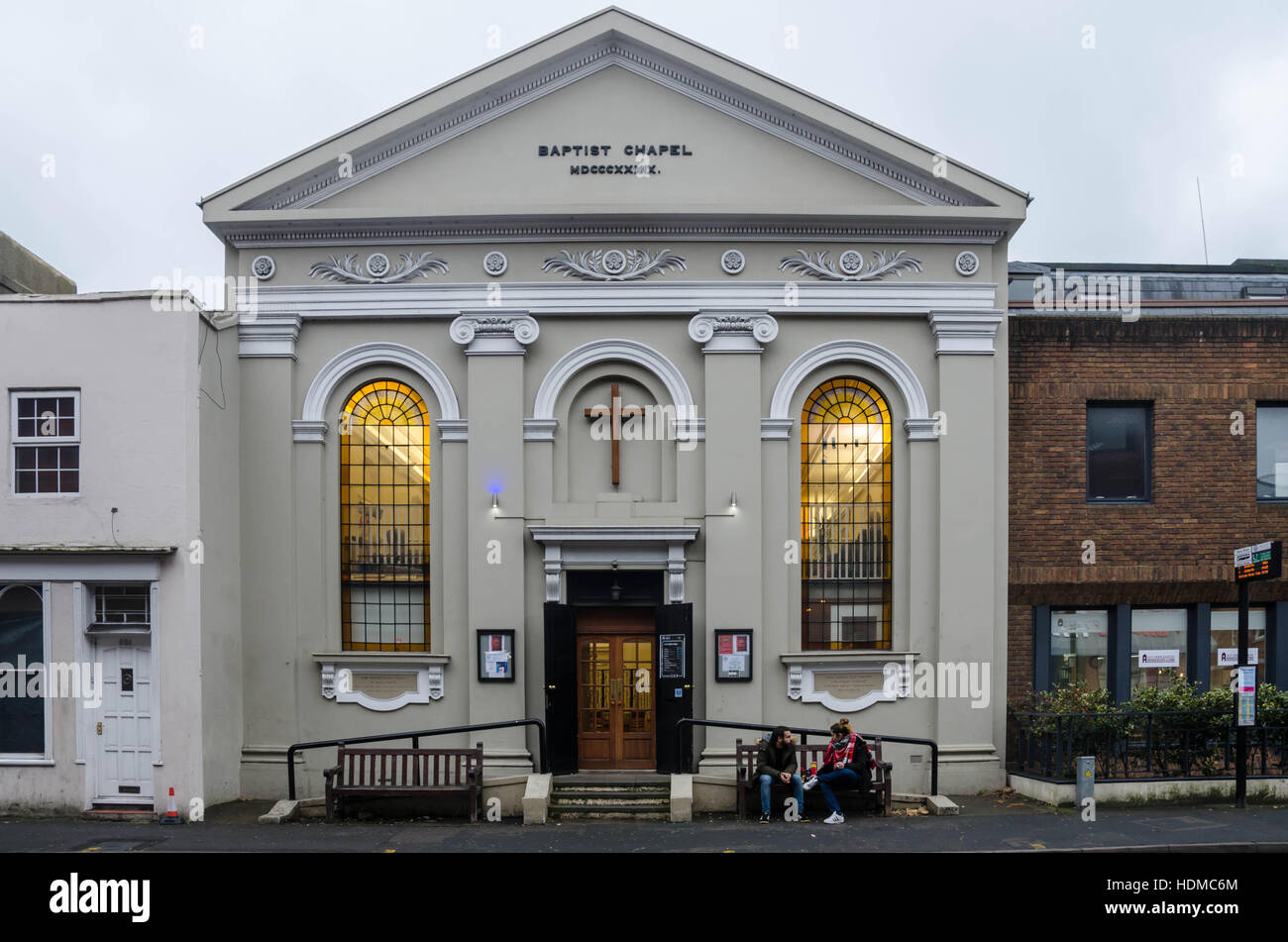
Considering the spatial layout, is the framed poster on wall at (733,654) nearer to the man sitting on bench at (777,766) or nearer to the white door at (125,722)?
the man sitting on bench at (777,766)

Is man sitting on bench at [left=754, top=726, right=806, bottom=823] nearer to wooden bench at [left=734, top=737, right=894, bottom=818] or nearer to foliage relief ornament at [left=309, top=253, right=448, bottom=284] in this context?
wooden bench at [left=734, top=737, right=894, bottom=818]

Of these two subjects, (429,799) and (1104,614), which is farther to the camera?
(1104,614)

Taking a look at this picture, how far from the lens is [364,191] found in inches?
568

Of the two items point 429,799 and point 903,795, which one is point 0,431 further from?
point 903,795

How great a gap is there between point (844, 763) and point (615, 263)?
7798 mm

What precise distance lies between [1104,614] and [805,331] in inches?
259

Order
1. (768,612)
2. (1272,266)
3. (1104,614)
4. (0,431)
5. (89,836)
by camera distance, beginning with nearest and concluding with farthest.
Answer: (89,836)
(0,431)
(768,612)
(1104,614)
(1272,266)

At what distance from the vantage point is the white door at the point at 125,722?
12617 millimetres

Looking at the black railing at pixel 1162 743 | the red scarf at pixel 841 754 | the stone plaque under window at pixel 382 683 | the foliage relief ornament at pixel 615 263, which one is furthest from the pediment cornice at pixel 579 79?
the red scarf at pixel 841 754

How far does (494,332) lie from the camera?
556 inches

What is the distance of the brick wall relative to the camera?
14.7m

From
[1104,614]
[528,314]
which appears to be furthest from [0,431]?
[1104,614]

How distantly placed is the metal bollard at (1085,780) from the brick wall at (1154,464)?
7.06 feet

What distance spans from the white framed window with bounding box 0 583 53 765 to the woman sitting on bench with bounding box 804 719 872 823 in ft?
33.7
